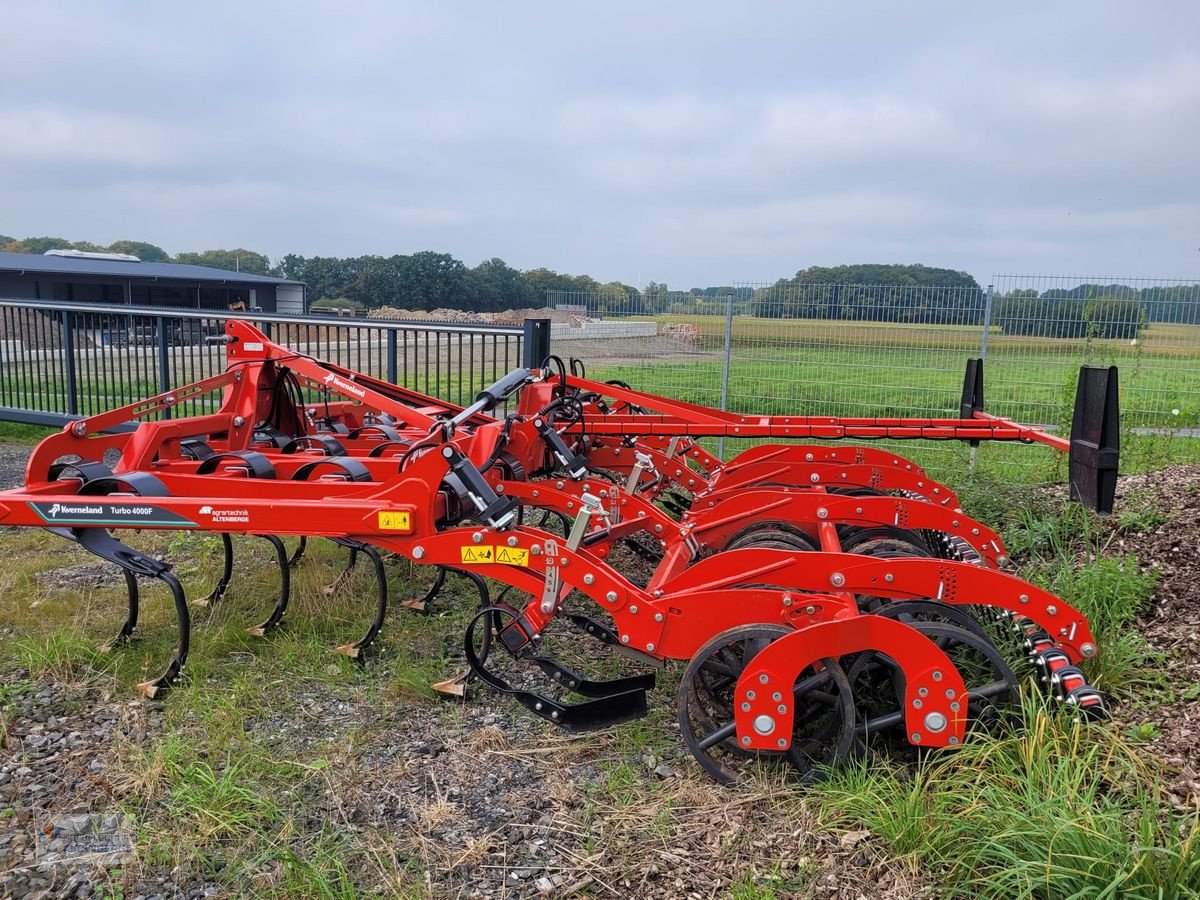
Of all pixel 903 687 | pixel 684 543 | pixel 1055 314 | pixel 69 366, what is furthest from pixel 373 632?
pixel 69 366

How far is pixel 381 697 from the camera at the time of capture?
4.30 meters

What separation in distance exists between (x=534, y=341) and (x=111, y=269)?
1459 inches

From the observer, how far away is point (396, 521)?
3.94 meters

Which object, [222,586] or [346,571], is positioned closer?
[222,586]

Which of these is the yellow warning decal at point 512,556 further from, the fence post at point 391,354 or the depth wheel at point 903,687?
the fence post at point 391,354

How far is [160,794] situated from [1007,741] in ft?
10.1

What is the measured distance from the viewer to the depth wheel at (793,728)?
3357 mm

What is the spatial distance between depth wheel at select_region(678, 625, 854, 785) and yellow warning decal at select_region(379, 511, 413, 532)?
133cm

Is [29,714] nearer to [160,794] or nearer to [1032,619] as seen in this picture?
[160,794]

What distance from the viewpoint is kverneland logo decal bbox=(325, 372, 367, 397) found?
19.0 feet

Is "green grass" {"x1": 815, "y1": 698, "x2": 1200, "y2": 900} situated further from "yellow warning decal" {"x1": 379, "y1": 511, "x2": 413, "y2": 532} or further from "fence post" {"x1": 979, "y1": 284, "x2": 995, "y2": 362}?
"fence post" {"x1": 979, "y1": 284, "x2": 995, "y2": 362}

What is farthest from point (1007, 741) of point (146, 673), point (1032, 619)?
point (146, 673)

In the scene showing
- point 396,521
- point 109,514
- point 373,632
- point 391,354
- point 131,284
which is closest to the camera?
point 396,521

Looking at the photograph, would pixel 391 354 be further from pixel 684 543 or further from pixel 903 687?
pixel 903 687
